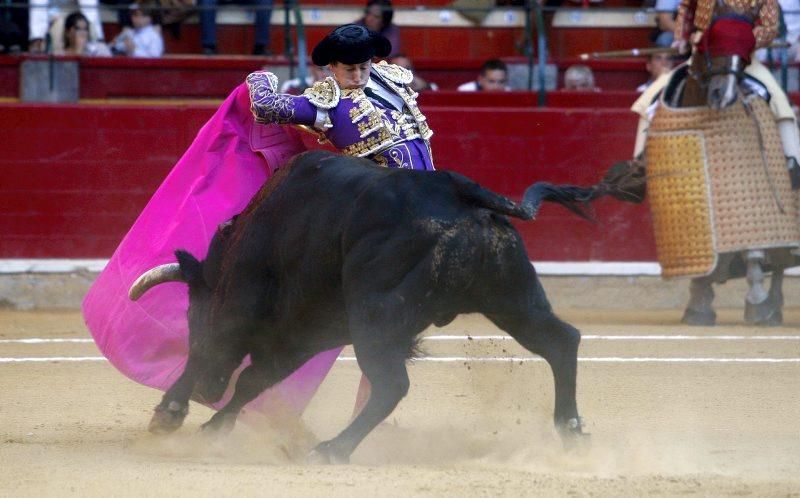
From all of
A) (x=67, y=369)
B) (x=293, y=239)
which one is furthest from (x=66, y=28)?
(x=293, y=239)

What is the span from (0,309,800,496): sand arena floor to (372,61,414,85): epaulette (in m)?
0.93

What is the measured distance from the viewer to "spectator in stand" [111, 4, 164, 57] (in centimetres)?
917

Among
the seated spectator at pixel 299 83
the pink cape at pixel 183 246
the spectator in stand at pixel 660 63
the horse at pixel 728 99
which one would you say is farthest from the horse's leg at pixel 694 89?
the pink cape at pixel 183 246

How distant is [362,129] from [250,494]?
128 cm

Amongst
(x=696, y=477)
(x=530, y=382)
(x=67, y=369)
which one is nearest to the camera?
(x=696, y=477)

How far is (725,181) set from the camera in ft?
24.1

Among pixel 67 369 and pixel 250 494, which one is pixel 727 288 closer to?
pixel 67 369

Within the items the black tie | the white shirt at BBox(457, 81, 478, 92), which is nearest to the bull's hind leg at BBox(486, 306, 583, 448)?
the black tie

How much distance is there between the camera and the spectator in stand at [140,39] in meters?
9.17

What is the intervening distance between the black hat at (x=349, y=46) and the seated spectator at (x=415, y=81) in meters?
3.97

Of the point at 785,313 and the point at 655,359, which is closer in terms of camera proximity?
the point at 655,359

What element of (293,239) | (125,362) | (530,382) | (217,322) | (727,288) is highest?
(293,239)

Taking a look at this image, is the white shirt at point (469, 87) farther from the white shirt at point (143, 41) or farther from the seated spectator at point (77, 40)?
the seated spectator at point (77, 40)

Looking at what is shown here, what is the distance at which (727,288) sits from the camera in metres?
8.59
